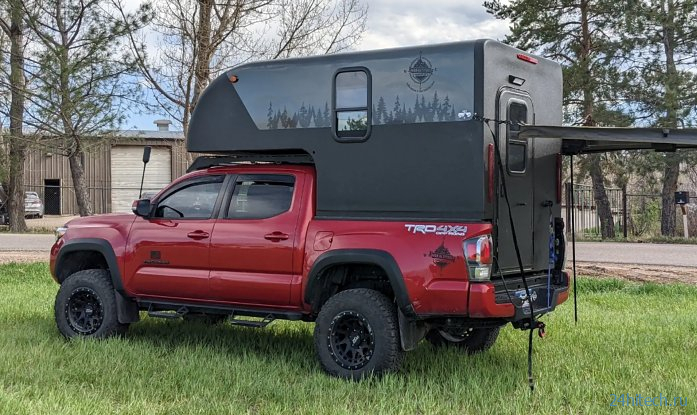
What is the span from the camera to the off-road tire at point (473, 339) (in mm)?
7094

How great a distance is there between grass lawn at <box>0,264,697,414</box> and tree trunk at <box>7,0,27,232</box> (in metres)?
12.9

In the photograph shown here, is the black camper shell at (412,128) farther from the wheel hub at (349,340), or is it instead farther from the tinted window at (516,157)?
the wheel hub at (349,340)

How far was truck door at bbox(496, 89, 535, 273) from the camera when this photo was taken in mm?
5996

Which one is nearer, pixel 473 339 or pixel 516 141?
pixel 516 141

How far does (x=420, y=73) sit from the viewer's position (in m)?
5.96

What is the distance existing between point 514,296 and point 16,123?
19.9 meters

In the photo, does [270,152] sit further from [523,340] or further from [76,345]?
[523,340]

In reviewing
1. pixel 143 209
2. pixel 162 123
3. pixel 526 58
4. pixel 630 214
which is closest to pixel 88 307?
pixel 143 209

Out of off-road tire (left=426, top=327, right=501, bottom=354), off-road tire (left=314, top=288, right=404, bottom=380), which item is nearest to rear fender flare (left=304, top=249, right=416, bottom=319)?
off-road tire (left=314, top=288, right=404, bottom=380)

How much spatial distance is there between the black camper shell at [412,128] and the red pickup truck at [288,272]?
0.22 meters

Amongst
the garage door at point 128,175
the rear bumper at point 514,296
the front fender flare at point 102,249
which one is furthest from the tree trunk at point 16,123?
the rear bumper at point 514,296

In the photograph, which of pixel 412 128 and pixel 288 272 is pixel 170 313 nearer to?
pixel 288 272

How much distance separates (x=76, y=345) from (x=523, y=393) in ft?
13.5

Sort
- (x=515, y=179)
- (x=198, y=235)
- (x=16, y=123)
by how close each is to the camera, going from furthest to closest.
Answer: (x=16, y=123) → (x=198, y=235) → (x=515, y=179)
